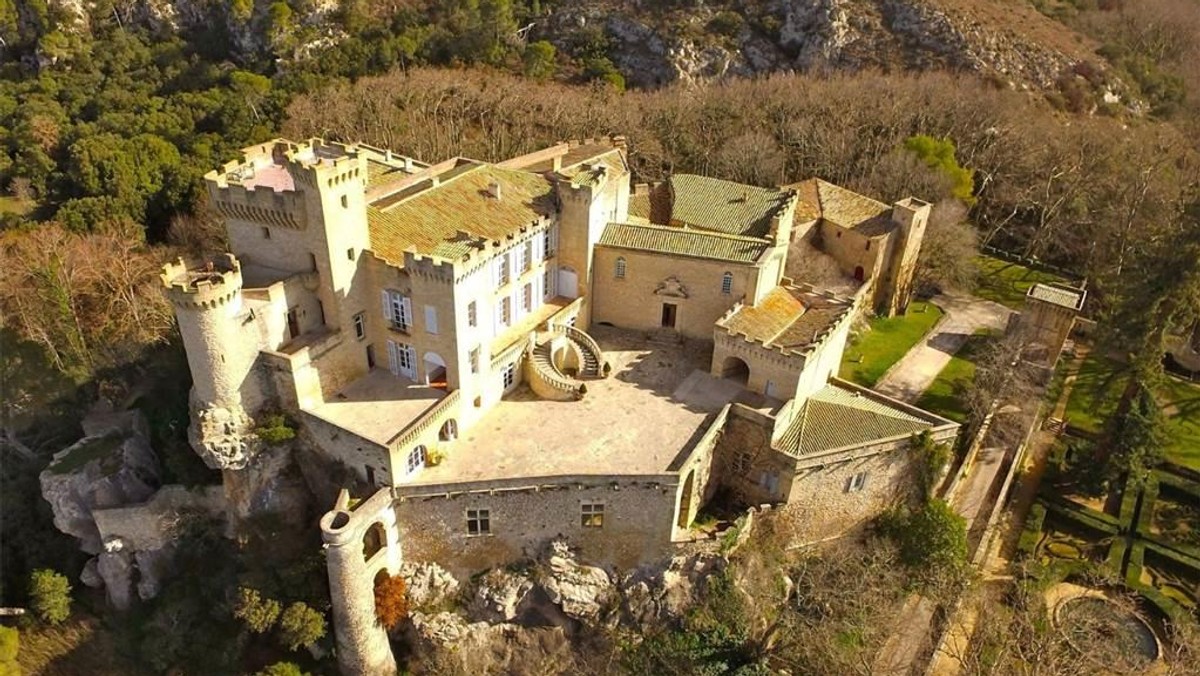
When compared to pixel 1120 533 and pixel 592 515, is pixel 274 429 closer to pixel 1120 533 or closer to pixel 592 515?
pixel 592 515

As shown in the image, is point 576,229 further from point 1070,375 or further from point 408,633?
point 1070,375

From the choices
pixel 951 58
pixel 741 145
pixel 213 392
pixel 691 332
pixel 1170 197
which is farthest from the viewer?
pixel 951 58

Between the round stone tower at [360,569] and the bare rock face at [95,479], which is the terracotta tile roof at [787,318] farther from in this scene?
the bare rock face at [95,479]

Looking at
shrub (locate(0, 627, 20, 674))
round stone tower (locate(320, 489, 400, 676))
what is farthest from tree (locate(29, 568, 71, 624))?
round stone tower (locate(320, 489, 400, 676))

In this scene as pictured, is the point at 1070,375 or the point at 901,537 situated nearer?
the point at 901,537

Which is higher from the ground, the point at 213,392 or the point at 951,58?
the point at 951,58

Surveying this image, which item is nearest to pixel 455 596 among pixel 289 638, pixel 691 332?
pixel 289 638

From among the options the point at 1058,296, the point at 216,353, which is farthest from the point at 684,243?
the point at 1058,296
